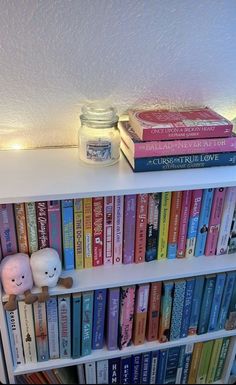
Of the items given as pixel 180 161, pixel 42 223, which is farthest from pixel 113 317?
pixel 180 161

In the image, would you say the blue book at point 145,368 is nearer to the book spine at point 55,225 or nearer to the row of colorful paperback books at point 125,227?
the row of colorful paperback books at point 125,227

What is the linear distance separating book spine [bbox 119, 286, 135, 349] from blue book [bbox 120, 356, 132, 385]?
0.24ft

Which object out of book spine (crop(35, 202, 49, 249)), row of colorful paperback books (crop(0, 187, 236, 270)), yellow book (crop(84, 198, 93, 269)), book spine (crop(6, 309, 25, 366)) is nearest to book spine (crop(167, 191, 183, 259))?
row of colorful paperback books (crop(0, 187, 236, 270))

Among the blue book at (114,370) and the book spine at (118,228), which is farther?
the blue book at (114,370)

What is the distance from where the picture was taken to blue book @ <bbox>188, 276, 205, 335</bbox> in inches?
38.7

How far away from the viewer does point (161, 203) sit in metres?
0.90

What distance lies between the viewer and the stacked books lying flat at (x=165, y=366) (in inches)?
42.7

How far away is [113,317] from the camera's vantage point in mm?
981

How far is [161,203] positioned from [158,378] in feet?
1.99

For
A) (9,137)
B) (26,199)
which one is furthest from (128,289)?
(9,137)

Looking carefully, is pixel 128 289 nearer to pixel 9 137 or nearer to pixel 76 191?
pixel 76 191

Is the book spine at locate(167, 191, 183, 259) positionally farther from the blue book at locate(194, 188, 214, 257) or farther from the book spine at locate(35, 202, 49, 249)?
the book spine at locate(35, 202, 49, 249)

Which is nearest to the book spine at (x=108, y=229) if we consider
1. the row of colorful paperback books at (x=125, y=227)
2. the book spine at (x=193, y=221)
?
the row of colorful paperback books at (x=125, y=227)

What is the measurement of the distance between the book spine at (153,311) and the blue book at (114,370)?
122 mm
